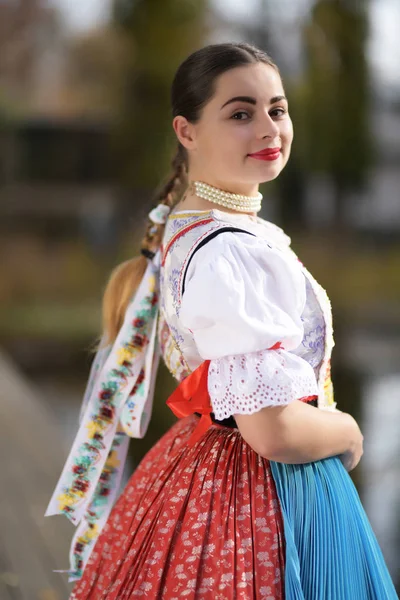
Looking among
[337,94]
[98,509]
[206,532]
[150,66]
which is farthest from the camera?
[337,94]

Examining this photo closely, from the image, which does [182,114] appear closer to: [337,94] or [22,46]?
[337,94]

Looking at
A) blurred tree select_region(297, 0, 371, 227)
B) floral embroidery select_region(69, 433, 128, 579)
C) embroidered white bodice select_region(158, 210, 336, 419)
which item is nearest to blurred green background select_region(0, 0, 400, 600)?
blurred tree select_region(297, 0, 371, 227)

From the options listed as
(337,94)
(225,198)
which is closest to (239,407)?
(225,198)

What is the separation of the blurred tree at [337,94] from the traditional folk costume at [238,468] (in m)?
10.7

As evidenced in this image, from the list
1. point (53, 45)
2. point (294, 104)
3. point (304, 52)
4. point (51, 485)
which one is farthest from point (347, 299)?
point (51, 485)

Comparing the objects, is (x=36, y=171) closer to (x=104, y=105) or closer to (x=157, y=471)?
(x=104, y=105)

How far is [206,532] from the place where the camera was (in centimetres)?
124

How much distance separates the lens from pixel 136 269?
5.12 feet

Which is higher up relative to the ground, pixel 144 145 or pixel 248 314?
pixel 144 145

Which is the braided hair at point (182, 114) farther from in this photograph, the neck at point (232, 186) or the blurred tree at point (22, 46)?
the blurred tree at point (22, 46)

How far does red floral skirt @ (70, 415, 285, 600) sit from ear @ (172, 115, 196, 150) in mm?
455

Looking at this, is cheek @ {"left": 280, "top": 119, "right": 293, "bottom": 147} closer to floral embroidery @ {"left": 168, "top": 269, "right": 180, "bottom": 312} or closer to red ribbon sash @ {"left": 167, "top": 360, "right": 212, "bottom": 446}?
floral embroidery @ {"left": 168, "top": 269, "right": 180, "bottom": 312}

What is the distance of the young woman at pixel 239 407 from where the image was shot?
3.83 feet

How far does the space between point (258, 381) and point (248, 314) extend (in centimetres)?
9
